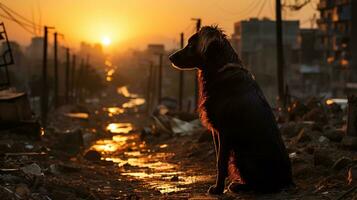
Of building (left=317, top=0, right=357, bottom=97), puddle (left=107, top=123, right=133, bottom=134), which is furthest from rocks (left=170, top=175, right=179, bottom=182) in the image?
building (left=317, top=0, right=357, bottom=97)

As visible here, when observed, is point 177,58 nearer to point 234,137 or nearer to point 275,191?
point 234,137

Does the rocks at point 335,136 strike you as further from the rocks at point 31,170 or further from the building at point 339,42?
the building at point 339,42

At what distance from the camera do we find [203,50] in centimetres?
833

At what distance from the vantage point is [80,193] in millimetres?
9930

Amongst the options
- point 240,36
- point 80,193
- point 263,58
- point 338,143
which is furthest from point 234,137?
point 240,36

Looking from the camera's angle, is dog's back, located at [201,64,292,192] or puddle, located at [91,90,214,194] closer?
dog's back, located at [201,64,292,192]

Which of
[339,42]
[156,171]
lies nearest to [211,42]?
[156,171]

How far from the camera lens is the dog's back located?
811cm

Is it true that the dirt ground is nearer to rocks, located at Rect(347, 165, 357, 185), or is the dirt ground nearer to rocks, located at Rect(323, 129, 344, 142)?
rocks, located at Rect(347, 165, 357, 185)

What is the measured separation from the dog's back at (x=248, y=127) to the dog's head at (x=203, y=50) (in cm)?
25

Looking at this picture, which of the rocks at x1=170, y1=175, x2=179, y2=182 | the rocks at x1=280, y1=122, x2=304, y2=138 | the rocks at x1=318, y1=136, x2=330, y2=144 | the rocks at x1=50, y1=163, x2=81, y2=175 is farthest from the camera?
the rocks at x1=280, y1=122, x2=304, y2=138

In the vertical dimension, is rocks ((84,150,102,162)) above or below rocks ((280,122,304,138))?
below

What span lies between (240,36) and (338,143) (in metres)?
91.0

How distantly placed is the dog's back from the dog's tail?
8 centimetres
